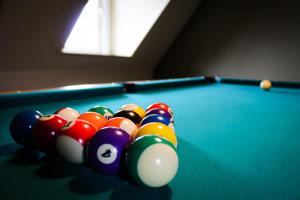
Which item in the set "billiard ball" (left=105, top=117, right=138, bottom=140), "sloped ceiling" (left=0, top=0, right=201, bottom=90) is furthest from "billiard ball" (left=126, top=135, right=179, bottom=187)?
"sloped ceiling" (left=0, top=0, right=201, bottom=90)

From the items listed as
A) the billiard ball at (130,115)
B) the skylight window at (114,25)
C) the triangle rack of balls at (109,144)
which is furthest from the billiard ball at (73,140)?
the skylight window at (114,25)

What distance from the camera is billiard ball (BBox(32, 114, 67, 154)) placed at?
3.09 ft

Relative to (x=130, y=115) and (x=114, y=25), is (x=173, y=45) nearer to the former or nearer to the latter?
(x=114, y=25)

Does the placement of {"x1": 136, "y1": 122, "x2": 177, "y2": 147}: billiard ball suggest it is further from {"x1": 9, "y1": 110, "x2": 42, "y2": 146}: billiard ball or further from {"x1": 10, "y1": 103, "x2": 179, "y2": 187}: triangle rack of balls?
{"x1": 9, "y1": 110, "x2": 42, "y2": 146}: billiard ball

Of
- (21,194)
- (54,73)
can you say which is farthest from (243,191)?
(54,73)

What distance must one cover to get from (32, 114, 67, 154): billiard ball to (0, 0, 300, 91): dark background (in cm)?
251

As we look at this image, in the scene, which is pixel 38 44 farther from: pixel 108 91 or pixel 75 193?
pixel 75 193

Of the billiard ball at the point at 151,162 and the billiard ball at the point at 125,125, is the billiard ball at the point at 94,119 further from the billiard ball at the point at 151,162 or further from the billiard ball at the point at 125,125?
the billiard ball at the point at 151,162

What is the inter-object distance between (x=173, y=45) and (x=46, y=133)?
5716 millimetres

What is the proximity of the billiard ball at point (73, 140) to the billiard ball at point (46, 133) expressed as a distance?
60mm

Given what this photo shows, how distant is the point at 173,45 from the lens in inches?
251

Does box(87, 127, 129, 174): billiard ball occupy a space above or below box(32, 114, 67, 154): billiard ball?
above

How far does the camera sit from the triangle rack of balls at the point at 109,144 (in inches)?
28.0

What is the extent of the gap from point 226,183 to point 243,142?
0.45 m
